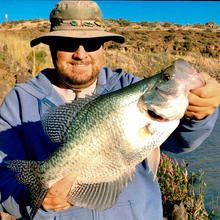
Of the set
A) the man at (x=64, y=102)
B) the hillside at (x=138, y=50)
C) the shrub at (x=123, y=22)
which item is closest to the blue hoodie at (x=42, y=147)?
the man at (x=64, y=102)

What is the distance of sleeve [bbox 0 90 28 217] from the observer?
2567 millimetres

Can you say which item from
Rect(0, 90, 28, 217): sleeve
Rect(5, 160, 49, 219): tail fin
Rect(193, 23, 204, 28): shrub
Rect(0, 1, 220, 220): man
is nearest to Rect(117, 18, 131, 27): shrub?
Rect(193, 23, 204, 28): shrub

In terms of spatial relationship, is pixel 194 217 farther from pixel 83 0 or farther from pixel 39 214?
pixel 83 0

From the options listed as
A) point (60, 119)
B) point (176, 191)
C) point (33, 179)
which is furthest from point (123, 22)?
point (33, 179)

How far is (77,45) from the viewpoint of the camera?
3211 mm

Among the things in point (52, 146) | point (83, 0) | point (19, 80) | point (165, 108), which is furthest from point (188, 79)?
point (19, 80)

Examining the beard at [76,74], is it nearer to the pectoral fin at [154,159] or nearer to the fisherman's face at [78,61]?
the fisherman's face at [78,61]

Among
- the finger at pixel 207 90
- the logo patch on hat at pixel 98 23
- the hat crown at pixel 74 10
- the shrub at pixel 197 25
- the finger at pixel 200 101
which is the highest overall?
the shrub at pixel 197 25

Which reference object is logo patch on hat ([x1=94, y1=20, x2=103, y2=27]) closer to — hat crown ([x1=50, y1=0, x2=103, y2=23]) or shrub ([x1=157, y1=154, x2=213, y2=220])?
hat crown ([x1=50, y1=0, x2=103, y2=23])

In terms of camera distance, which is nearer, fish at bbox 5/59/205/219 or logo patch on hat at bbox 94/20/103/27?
fish at bbox 5/59/205/219

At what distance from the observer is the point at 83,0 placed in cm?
327

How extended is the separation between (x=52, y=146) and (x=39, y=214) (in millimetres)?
695

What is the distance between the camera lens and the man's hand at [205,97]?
2006mm

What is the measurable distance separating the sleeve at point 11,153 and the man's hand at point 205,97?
166 cm
